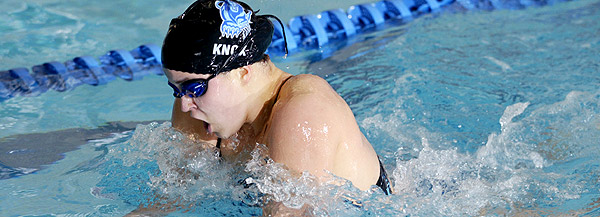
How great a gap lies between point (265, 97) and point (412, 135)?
135cm

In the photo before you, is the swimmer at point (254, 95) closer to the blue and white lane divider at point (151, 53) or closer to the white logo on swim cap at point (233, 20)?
the white logo on swim cap at point (233, 20)

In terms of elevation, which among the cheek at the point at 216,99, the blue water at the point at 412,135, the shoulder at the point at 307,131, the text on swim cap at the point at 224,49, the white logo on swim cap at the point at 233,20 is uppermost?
the white logo on swim cap at the point at 233,20

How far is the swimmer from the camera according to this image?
1951 mm

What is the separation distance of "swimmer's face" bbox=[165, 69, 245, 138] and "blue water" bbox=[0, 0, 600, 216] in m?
0.17

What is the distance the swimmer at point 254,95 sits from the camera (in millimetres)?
1951

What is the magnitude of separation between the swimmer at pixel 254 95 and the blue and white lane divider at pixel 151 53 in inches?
70.7

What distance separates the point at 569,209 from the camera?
247cm

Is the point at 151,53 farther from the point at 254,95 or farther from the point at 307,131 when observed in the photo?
the point at 307,131

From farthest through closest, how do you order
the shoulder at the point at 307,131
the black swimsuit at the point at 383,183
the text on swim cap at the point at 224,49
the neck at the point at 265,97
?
the black swimsuit at the point at 383,183 → the neck at the point at 265,97 → the text on swim cap at the point at 224,49 → the shoulder at the point at 307,131

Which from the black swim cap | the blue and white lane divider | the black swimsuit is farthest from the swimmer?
the blue and white lane divider

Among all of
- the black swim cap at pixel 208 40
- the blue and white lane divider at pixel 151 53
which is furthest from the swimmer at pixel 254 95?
the blue and white lane divider at pixel 151 53

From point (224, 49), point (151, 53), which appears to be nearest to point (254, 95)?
point (224, 49)

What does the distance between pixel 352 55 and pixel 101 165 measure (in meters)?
2.42

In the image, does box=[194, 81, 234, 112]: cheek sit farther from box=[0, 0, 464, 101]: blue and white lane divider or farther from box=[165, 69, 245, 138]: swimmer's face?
box=[0, 0, 464, 101]: blue and white lane divider
